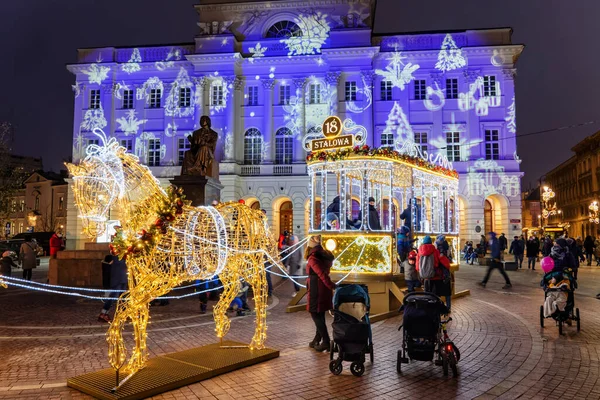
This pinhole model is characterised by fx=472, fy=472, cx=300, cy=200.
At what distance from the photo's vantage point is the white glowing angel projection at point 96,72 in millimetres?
40594

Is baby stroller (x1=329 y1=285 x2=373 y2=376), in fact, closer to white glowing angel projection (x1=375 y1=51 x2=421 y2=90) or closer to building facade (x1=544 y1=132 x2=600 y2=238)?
white glowing angel projection (x1=375 y1=51 x2=421 y2=90)

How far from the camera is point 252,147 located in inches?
1529

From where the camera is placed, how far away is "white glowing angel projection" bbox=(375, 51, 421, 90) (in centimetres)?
3756

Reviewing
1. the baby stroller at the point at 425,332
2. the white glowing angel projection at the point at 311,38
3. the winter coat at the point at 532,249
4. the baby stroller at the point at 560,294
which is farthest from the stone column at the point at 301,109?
the baby stroller at the point at 425,332

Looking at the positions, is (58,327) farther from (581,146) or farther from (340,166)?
(581,146)

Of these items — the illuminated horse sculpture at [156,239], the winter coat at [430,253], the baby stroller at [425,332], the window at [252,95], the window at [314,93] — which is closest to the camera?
the illuminated horse sculpture at [156,239]

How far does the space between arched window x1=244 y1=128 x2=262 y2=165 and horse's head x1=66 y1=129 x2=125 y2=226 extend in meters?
30.5

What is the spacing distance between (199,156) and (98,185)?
9123mm

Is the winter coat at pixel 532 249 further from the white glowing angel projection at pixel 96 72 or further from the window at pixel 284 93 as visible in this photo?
the white glowing angel projection at pixel 96 72

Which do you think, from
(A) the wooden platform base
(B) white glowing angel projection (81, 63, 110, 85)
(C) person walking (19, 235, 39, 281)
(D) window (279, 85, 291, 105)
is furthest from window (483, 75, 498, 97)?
(A) the wooden platform base

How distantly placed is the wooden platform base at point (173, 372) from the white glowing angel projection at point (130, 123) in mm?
35625

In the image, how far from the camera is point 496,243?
17.5m

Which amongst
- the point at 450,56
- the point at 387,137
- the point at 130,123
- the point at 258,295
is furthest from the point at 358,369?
the point at 130,123

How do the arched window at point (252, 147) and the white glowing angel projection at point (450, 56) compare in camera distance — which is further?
the arched window at point (252, 147)
